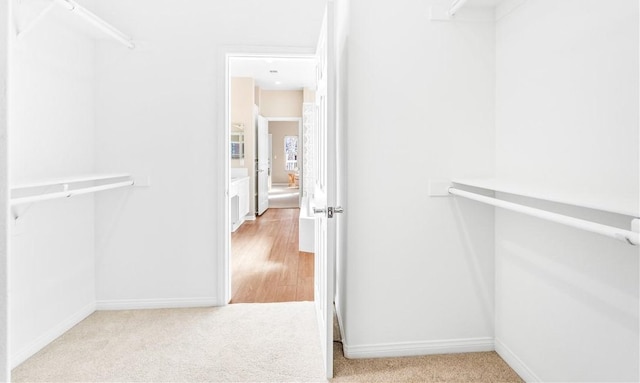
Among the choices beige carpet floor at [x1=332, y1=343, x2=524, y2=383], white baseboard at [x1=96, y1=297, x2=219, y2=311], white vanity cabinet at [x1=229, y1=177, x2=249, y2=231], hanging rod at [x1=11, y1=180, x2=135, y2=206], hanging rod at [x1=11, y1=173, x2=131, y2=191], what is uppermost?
hanging rod at [x1=11, y1=173, x2=131, y2=191]

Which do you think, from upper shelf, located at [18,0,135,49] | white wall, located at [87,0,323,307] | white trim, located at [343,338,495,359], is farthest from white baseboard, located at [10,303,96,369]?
white trim, located at [343,338,495,359]

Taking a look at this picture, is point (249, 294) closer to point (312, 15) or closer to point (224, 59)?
point (224, 59)

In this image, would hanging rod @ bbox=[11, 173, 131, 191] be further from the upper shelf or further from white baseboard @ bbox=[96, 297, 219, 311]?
white baseboard @ bbox=[96, 297, 219, 311]

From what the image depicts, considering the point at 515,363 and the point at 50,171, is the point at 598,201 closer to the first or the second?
the point at 515,363

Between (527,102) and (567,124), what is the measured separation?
318 mm

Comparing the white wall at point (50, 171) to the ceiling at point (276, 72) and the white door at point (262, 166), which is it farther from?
the white door at point (262, 166)

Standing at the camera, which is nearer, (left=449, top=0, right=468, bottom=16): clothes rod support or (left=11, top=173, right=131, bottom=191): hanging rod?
(left=11, top=173, right=131, bottom=191): hanging rod

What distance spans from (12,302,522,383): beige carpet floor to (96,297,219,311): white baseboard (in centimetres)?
17

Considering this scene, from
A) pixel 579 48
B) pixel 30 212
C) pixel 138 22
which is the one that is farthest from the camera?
pixel 138 22

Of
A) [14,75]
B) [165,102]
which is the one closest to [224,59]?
[165,102]

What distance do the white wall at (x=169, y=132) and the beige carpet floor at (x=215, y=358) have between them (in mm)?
335

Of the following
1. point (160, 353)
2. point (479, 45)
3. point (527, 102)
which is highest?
point (479, 45)

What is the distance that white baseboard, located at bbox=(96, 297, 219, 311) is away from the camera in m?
2.83

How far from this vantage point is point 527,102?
6.24 feet
